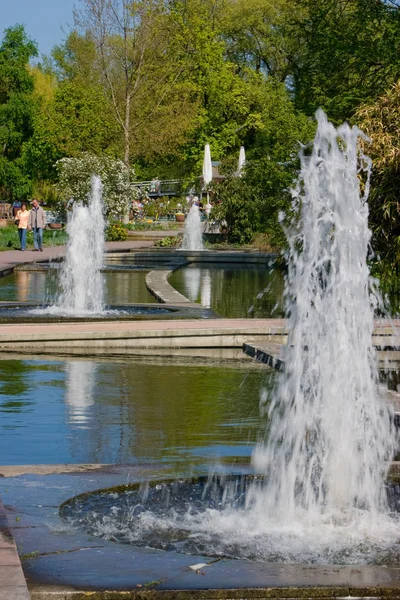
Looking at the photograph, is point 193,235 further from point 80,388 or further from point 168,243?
point 80,388

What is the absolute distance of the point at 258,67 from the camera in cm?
8062

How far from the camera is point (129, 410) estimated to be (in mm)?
10344

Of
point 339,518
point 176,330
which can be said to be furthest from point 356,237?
point 176,330

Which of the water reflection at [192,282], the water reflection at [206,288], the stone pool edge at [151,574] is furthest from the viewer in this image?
the water reflection at [192,282]

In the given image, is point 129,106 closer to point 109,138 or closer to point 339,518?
point 109,138

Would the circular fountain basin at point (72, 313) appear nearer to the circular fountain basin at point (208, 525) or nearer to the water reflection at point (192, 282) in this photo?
the water reflection at point (192, 282)

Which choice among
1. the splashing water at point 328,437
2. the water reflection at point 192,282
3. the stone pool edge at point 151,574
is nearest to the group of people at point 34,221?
the water reflection at point 192,282

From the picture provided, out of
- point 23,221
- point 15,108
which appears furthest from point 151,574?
point 15,108

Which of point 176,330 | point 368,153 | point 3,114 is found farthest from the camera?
point 3,114

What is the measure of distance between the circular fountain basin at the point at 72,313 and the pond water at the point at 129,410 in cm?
292

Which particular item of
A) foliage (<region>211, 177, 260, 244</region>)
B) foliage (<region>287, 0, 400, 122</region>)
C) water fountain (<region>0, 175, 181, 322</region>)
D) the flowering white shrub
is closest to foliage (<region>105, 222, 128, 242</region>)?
the flowering white shrub

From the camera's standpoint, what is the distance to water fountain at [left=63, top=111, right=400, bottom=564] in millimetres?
6223

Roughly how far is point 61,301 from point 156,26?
128 ft

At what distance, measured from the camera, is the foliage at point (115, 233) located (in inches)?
1849
